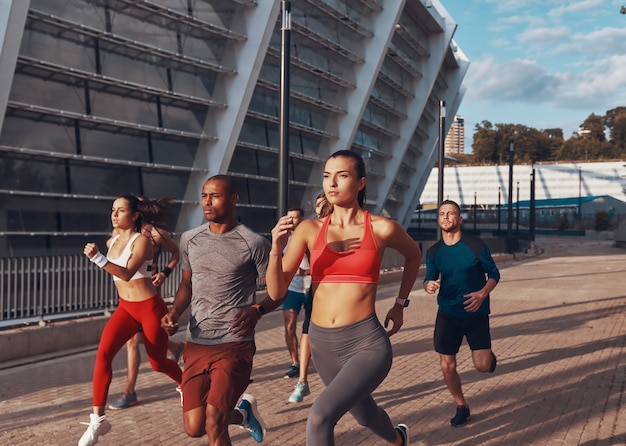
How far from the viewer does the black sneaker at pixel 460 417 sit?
20.0ft

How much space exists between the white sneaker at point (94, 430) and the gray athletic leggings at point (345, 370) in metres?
2.06

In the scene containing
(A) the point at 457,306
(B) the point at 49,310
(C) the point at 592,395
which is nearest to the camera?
(A) the point at 457,306

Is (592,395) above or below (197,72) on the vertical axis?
below

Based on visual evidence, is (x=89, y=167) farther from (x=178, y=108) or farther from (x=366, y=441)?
(x=366, y=441)

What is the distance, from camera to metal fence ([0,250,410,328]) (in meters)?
9.55

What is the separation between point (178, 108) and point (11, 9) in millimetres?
8060

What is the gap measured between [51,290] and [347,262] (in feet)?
24.1

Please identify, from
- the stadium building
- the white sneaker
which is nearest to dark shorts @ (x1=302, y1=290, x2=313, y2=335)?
the white sneaker

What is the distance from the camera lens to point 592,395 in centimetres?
730

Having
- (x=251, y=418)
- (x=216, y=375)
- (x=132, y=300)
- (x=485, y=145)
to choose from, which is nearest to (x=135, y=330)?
(x=132, y=300)

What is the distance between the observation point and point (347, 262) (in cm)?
389

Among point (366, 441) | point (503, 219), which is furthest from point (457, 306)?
point (503, 219)

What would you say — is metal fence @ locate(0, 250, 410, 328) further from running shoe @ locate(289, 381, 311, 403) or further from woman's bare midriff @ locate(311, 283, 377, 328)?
woman's bare midriff @ locate(311, 283, 377, 328)

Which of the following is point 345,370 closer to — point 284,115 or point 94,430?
point 94,430
